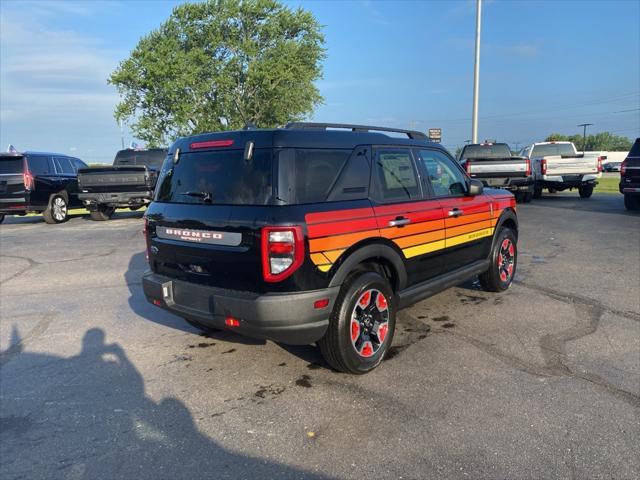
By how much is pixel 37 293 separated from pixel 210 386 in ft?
13.4

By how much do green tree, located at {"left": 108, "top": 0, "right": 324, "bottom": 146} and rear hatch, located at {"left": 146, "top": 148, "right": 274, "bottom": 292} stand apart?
2987 centimetres

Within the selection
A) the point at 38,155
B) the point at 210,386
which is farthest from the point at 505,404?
the point at 38,155

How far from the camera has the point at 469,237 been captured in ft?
16.7

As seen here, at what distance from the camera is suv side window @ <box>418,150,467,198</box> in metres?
4.65

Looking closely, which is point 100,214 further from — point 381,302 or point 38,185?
point 381,302

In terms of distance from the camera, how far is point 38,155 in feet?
44.6

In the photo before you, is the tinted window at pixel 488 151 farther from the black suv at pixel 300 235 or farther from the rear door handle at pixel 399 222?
the rear door handle at pixel 399 222

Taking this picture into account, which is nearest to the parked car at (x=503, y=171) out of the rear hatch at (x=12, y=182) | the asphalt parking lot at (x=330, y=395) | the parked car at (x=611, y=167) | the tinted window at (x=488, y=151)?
the tinted window at (x=488, y=151)

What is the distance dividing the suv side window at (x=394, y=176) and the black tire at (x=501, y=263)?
181cm

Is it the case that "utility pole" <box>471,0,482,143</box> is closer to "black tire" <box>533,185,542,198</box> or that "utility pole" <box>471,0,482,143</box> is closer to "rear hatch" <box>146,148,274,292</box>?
"black tire" <box>533,185,542,198</box>

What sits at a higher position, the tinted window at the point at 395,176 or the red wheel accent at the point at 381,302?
the tinted window at the point at 395,176

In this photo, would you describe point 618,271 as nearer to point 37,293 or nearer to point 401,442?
point 401,442

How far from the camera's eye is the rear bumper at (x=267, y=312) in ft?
10.6

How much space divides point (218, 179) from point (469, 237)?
283cm
